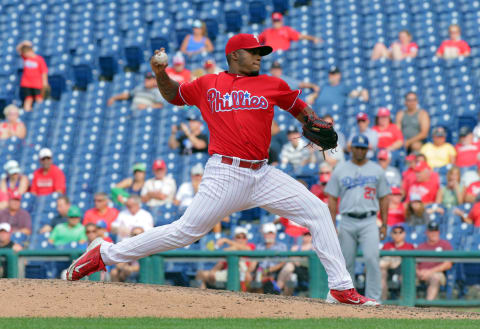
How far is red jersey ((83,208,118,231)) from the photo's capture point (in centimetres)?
962

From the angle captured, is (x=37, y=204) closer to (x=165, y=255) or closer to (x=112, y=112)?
(x=112, y=112)

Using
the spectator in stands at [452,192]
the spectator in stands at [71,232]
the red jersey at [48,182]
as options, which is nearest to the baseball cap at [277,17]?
the red jersey at [48,182]

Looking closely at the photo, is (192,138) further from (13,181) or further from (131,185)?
(13,181)

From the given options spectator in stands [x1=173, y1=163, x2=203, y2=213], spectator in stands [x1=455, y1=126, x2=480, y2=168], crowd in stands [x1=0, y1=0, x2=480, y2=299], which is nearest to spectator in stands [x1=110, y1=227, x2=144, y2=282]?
crowd in stands [x1=0, y1=0, x2=480, y2=299]

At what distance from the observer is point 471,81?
37.0ft

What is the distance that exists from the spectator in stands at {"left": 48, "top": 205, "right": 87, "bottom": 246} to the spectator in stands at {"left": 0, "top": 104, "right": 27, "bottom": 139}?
326cm

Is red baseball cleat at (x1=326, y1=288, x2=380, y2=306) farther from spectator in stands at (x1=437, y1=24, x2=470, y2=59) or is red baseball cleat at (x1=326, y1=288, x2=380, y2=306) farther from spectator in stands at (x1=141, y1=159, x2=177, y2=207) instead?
spectator in stands at (x1=437, y1=24, x2=470, y2=59)

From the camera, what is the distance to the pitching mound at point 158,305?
5094mm

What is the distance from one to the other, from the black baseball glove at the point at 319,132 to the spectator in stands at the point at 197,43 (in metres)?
7.94

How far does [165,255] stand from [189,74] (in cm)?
460

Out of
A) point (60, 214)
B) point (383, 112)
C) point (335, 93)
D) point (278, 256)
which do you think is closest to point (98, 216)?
point (60, 214)

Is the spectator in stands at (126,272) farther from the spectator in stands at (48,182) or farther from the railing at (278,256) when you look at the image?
the spectator in stands at (48,182)

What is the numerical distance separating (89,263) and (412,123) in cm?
598

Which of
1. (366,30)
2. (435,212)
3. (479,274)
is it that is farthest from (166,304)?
(366,30)
